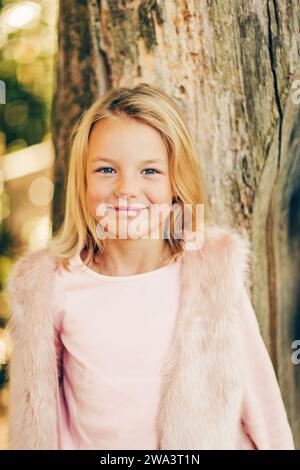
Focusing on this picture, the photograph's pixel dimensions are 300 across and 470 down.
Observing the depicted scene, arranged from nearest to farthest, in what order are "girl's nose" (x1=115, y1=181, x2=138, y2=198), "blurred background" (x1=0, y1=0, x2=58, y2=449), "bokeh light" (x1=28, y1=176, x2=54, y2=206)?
"girl's nose" (x1=115, y1=181, x2=138, y2=198), "blurred background" (x1=0, y1=0, x2=58, y2=449), "bokeh light" (x1=28, y1=176, x2=54, y2=206)

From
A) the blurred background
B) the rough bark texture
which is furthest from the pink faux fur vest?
the blurred background

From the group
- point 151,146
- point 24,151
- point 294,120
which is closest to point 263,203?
point 294,120

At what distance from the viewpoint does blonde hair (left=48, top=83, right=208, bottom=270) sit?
110 cm

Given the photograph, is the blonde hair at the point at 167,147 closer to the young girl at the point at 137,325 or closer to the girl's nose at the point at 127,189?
the young girl at the point at 137,325

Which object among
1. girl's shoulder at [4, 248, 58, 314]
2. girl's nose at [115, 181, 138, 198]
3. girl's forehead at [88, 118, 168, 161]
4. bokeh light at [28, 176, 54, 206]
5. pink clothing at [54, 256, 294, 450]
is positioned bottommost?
pink clothing at [54, 256, 294, 450]

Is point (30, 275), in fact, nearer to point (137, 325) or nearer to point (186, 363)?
point (137, 325)

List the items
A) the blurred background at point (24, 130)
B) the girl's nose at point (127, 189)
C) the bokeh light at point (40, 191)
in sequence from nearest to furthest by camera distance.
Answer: the girl's nose at point (127, 189) → the blurred background at point (24, 130) → the bokeh light at point (40, 191)

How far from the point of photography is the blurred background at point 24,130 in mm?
1588

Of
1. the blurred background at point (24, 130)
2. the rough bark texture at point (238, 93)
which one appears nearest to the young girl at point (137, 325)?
the rough bark texture at point (238, 93)

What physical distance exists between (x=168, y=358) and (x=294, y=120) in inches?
23.1

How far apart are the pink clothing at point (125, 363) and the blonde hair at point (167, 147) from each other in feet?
0.19

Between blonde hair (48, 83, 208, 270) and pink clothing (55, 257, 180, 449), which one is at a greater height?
blonde hair (48, 83, 208, 270)

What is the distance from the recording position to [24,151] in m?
2.09

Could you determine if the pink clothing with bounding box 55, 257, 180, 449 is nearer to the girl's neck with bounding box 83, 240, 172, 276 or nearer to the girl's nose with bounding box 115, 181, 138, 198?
the girl's neck with bounding box 83, 240, 172, 276
